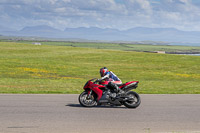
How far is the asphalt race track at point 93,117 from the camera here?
8.86 metres

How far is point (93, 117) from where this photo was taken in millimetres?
10562

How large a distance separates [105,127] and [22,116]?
9.55 feet

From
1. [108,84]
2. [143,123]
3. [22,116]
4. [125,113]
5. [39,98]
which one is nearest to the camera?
[143,123]

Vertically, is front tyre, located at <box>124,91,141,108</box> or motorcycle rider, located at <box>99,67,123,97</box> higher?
motorcycle rider, located at <box>99,67,123,97</box>

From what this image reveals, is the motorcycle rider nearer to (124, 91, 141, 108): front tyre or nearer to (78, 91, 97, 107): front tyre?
(124, 91, 141, 108): front tyre

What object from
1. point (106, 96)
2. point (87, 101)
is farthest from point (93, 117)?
point (87, 101)

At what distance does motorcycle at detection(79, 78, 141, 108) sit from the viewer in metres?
12.4

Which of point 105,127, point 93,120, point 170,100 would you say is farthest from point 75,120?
point 170,100

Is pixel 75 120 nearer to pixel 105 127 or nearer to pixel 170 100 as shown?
pixel 105 127

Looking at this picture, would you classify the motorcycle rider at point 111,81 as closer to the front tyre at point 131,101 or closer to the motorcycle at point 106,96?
the motorcycle at point 106,96

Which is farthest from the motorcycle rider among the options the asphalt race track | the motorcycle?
the asphalt race track

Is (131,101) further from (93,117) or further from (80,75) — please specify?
(80,75)

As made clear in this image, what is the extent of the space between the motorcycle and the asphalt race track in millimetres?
255

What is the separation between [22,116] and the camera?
34.1 ft
